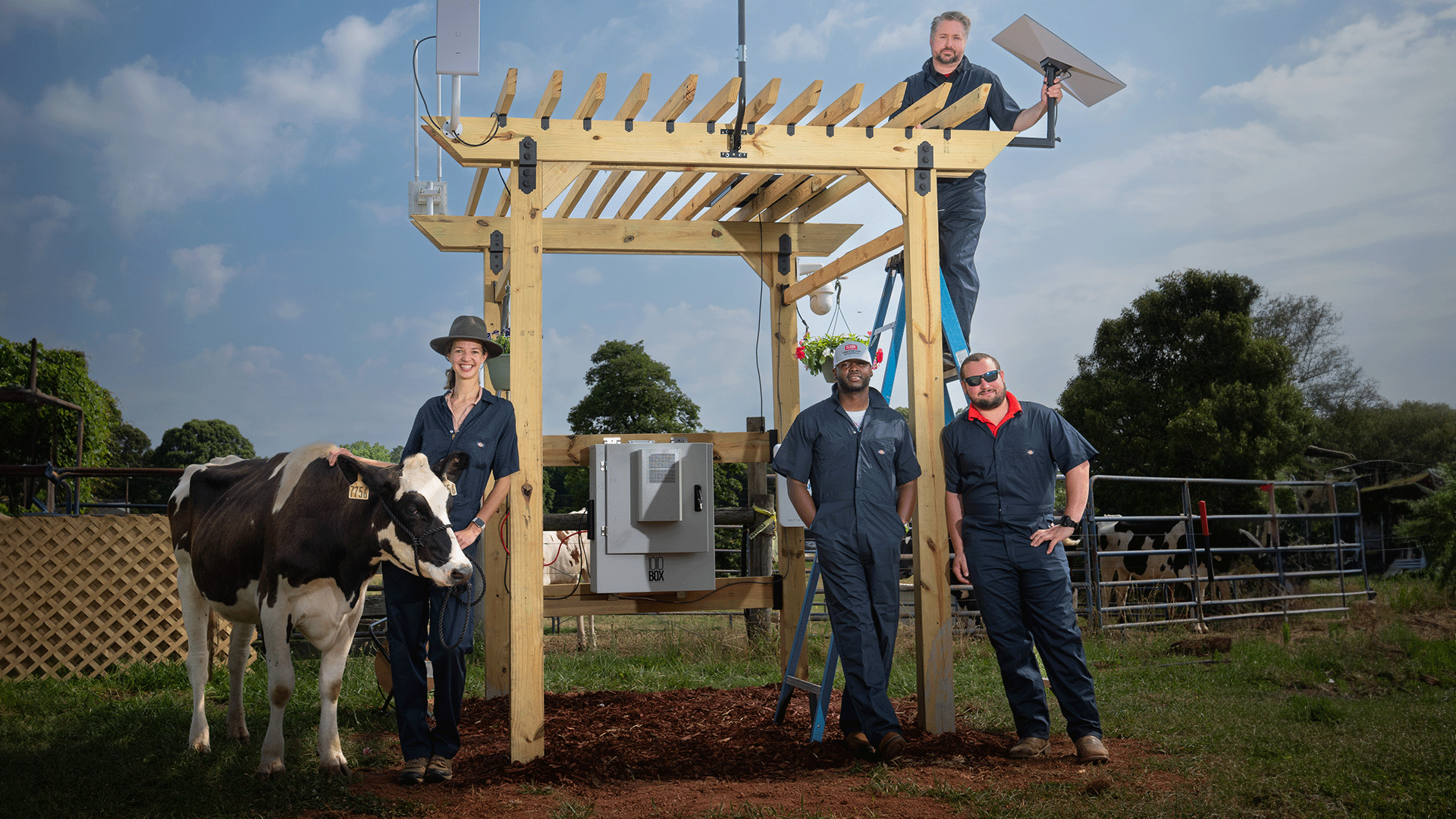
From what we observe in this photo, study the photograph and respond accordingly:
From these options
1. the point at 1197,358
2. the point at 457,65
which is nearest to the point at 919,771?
the point at 457,65

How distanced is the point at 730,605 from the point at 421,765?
2458 millimetres

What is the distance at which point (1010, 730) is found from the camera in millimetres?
5508

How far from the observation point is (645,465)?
6.09m

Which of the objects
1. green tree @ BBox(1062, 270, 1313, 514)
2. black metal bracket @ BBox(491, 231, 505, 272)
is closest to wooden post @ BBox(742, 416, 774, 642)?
black metal bracket @ BBox(491, 231, 505, 272)

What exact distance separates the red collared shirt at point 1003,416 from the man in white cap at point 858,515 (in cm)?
34

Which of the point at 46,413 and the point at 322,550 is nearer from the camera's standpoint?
the point at 322,550

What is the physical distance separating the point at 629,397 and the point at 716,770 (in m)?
23.7

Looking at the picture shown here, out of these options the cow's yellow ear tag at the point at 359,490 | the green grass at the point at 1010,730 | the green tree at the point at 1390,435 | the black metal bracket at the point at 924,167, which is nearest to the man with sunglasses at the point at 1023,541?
the green grass at the point at 1010,730

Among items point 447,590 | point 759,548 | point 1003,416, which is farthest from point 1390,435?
point 447,590

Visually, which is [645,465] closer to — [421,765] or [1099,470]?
[421,765]

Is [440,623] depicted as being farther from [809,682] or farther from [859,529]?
[809,682]

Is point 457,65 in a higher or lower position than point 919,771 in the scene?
higher

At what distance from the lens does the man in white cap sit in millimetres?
4773

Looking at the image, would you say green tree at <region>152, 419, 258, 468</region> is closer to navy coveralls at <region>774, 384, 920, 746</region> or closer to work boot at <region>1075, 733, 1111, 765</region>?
navy coveralls at <region>774, 384, 920, 746</region>
